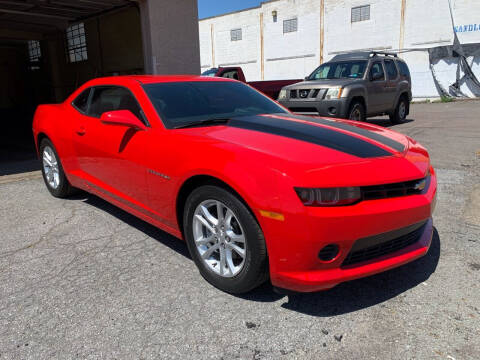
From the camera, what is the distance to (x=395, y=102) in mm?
11062

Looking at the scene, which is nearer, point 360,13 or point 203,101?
point 203,101

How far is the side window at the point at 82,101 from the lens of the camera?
4260 mm

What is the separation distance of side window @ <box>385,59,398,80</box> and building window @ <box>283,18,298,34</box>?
21507 mm

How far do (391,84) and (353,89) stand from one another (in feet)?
8.19

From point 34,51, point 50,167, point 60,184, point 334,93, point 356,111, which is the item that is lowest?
point 60,184

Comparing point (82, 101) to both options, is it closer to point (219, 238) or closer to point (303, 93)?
point (219, 238)

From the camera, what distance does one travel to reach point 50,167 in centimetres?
489

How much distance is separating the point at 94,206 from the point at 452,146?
22.3ft

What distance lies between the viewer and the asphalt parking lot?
6.92 feet

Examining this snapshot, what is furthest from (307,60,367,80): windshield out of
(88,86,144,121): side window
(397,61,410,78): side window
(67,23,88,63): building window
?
(67,23,88,63): building window

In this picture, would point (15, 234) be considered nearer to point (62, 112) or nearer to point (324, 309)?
point (62, 112)

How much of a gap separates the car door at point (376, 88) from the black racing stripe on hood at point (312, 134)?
710 centimetres

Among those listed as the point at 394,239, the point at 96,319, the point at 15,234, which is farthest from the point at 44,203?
the point at 394,239

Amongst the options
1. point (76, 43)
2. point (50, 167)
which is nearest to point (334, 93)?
point (50, 167)
